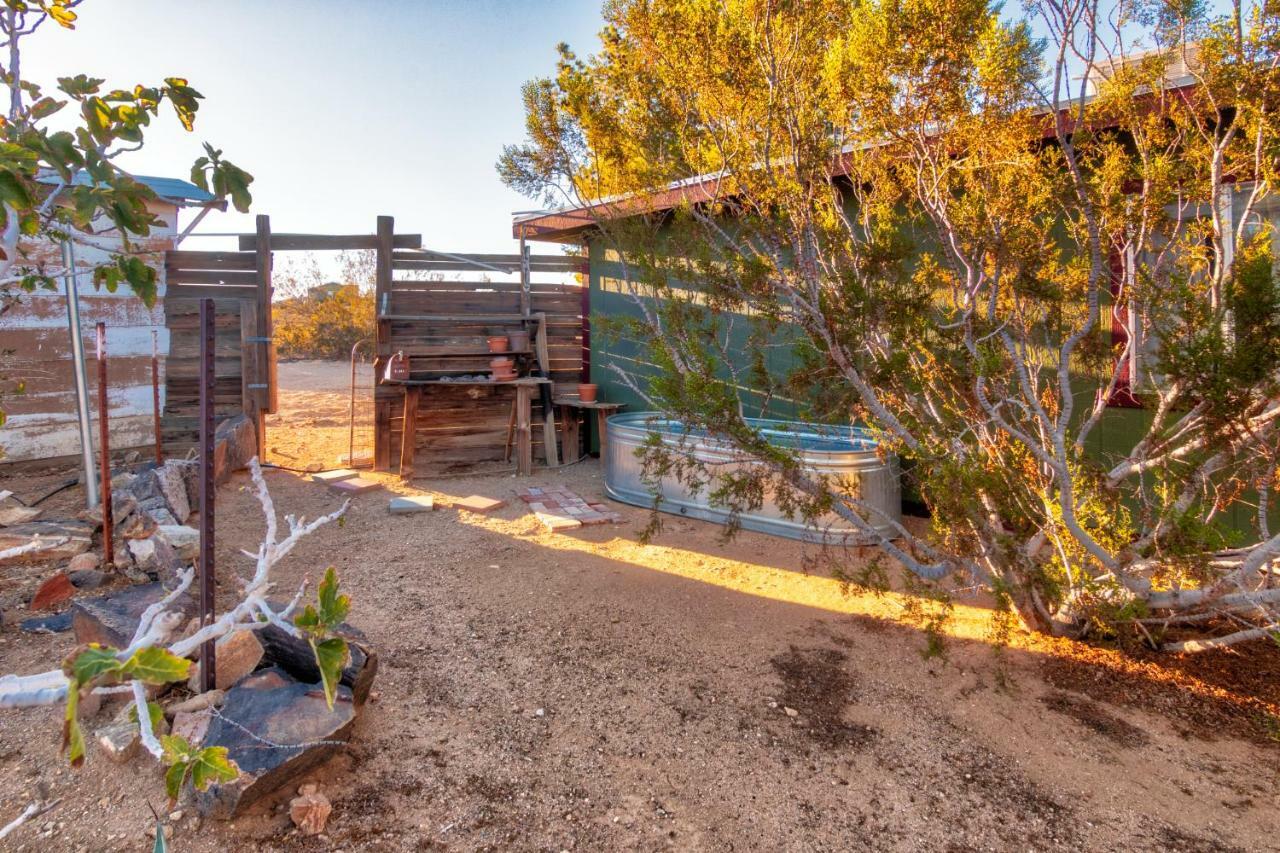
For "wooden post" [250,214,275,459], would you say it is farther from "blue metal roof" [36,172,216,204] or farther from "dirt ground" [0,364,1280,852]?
"dirt ground" [0,364,1280,852]

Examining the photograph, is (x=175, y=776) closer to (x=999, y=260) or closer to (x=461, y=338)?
(x=999, y=260)

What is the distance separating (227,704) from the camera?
2.58 metres

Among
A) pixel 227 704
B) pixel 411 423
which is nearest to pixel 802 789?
pixel 227 704

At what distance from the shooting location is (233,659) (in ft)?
9.62

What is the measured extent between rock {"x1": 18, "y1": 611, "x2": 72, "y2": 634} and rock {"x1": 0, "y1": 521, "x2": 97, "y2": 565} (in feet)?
2.99

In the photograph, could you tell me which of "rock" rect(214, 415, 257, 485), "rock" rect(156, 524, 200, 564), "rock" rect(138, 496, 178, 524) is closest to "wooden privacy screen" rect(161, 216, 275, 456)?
"rock" rect(214, 415, 257, 485)

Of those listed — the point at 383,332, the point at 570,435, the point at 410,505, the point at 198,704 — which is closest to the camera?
the point at 198,704

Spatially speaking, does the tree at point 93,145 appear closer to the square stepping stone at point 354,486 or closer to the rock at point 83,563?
Answer: the rock at point 83,563

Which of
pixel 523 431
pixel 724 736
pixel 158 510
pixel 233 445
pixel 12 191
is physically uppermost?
pixel 12 191

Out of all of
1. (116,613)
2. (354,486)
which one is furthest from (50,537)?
(354,486)

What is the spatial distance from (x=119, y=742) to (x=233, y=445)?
15.7 feet

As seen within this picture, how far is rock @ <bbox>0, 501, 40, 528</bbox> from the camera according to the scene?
15.9ft

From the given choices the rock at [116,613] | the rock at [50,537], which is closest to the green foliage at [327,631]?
the rock at [116,613]

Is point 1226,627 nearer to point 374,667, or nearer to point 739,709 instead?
point 739,709
